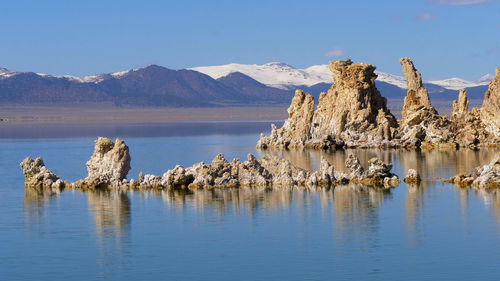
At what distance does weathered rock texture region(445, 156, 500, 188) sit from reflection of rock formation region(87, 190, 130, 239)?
1753cm

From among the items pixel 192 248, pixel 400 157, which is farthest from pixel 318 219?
pixel 400 157

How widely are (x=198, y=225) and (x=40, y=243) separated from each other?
6.61 meters

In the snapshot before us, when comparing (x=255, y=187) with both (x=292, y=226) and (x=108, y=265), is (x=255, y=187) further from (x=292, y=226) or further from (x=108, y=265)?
(x=108, y=265)

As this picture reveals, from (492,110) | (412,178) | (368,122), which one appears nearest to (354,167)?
(412,178)

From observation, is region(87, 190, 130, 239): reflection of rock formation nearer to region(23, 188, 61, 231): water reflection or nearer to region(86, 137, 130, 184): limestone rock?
region(86, 137, 130, 184): limestone rock

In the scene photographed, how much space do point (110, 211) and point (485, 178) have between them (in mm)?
18763

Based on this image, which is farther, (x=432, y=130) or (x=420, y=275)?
(x=432, y=130)

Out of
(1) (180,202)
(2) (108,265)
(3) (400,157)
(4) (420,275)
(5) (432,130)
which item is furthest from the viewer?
(5) (432,130)

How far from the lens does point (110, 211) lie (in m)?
44.2

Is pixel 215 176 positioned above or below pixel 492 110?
below

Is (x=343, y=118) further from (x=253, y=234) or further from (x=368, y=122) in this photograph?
(x=253, y=234)

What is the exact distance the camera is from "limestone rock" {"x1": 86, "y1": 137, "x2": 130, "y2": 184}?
Result: 50906mm

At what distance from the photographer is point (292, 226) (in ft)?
130

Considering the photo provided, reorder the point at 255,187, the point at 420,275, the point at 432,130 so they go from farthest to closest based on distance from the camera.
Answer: the point at 432,130, the point at 255,187, the point at 420,275
